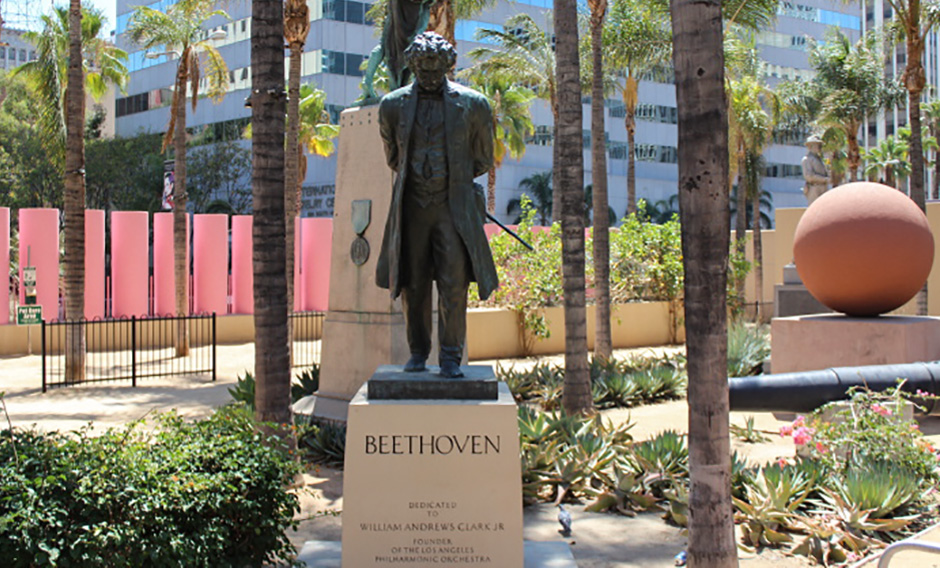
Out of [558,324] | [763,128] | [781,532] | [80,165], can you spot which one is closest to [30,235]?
[80,165]

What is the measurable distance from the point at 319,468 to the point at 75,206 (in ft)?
31.8

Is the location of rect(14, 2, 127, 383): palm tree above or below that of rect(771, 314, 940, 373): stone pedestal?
above

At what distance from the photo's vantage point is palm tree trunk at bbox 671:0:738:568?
4.96 meters

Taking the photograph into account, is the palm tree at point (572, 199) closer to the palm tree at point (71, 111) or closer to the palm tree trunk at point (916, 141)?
the palm tree at point (71, 111)

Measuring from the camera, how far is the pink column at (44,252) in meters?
20.4

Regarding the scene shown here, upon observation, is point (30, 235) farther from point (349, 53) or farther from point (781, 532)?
point (349, 53)

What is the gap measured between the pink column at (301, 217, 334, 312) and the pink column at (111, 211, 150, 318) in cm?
467

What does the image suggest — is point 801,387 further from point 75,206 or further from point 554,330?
point 75,206

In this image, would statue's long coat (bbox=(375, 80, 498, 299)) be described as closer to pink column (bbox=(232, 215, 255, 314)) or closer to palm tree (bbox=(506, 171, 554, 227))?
pink column (bbox=(232, 215, 255, 314))

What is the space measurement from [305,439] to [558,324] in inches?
452

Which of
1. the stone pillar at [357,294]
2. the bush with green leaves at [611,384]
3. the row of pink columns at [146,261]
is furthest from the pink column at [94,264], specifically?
the stone pillar at [357,294]

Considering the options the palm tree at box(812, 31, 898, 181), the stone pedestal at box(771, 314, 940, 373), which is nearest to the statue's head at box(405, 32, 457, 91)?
the stone pedestal at box(771, 314, 940, 373)

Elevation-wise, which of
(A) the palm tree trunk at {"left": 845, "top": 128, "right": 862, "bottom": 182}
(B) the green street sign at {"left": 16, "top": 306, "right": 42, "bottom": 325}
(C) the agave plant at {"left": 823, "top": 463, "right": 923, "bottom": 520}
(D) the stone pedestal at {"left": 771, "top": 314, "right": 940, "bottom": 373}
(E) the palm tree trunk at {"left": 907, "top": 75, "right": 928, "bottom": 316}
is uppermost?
(A) the palm tree trunk at {"left": 845, "top": 128, "right": 862, "bottom": 182}

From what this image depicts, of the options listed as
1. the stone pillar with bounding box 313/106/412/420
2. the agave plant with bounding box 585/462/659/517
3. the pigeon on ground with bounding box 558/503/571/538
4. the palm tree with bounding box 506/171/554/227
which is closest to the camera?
the pigeon on ground with bounding box 558/503/571/538
